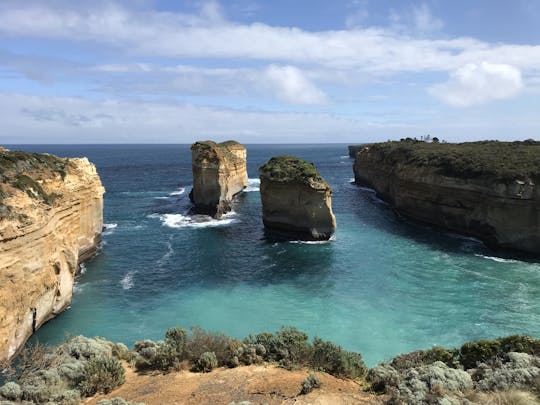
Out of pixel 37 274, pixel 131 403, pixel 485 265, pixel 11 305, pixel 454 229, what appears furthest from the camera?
pixel 454 229

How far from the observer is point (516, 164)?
38844 millimetres

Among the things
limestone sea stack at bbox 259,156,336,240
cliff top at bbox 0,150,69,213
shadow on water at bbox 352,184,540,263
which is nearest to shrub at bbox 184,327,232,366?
cliff top at bbox 0,150,69,213

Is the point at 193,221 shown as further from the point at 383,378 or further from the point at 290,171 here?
the point at 383,378

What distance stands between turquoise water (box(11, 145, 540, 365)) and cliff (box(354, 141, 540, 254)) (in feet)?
6.61

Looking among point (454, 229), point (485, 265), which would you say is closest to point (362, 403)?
point (485, 265)

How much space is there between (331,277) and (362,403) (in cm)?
1919

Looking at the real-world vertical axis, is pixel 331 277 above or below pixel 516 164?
below

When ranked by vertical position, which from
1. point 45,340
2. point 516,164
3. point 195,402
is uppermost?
point 516,164

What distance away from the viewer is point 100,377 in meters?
12.6

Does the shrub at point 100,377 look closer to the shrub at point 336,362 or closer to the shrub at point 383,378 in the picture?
the shrub at point 336,362

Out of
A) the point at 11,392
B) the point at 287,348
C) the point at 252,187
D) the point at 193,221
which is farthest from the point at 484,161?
the point at 11,392

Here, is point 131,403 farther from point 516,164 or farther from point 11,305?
point 516,164

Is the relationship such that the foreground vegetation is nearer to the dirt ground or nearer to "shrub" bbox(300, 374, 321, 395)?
"shrub" bbox(300, 374, 321, 395)

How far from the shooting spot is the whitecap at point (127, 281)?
2827cm
